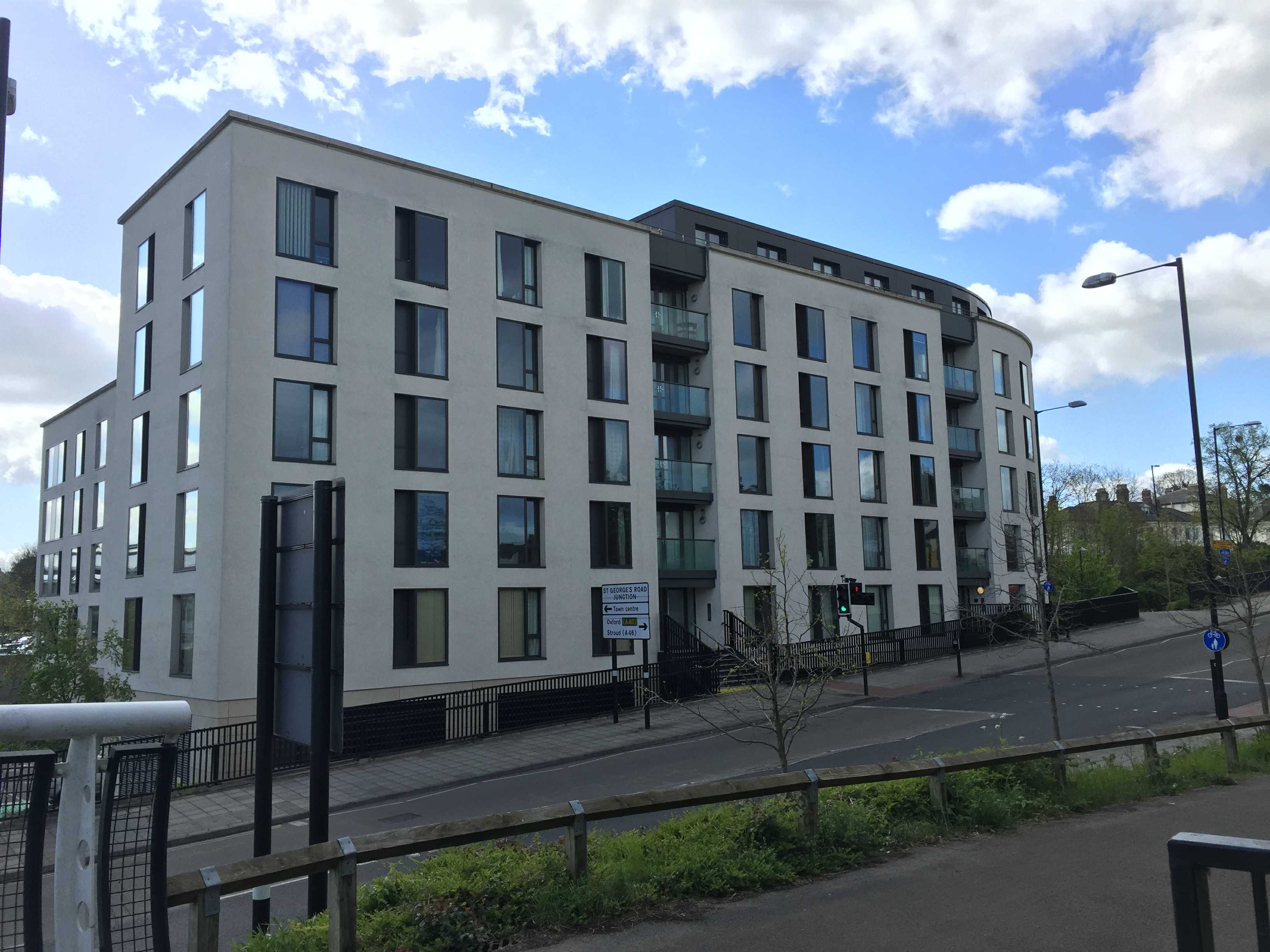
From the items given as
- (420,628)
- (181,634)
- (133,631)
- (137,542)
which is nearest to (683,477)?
(420,628)

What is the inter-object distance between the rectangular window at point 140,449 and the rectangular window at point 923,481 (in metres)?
27.9

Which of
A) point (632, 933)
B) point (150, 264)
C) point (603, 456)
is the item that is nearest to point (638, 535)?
point (603, 456)

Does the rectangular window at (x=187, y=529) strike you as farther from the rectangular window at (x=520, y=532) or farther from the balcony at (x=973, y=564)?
the balcony at (x=973, y=564)

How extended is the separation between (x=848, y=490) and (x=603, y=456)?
1156cm

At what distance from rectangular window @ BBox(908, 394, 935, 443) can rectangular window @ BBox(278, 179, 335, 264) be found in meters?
24.4

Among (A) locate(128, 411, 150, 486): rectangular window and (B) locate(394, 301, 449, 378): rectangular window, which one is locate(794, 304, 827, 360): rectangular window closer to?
(B) locate(394, 301, 449, 378): rectangular window

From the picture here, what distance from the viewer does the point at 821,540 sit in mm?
36188

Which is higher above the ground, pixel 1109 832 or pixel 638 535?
pixel 638 535

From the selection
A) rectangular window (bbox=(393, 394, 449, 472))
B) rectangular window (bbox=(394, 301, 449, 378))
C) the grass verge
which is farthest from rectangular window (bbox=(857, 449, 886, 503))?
the grass verge

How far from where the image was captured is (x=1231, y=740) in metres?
12.3

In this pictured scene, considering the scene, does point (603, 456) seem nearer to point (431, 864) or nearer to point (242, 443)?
point (242, 443)

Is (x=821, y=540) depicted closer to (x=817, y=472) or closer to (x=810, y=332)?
(x=817, y=472)

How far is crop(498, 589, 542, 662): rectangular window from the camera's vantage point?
89.9ft

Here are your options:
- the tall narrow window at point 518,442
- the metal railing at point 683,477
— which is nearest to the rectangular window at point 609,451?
the metal railing at point 683,477
